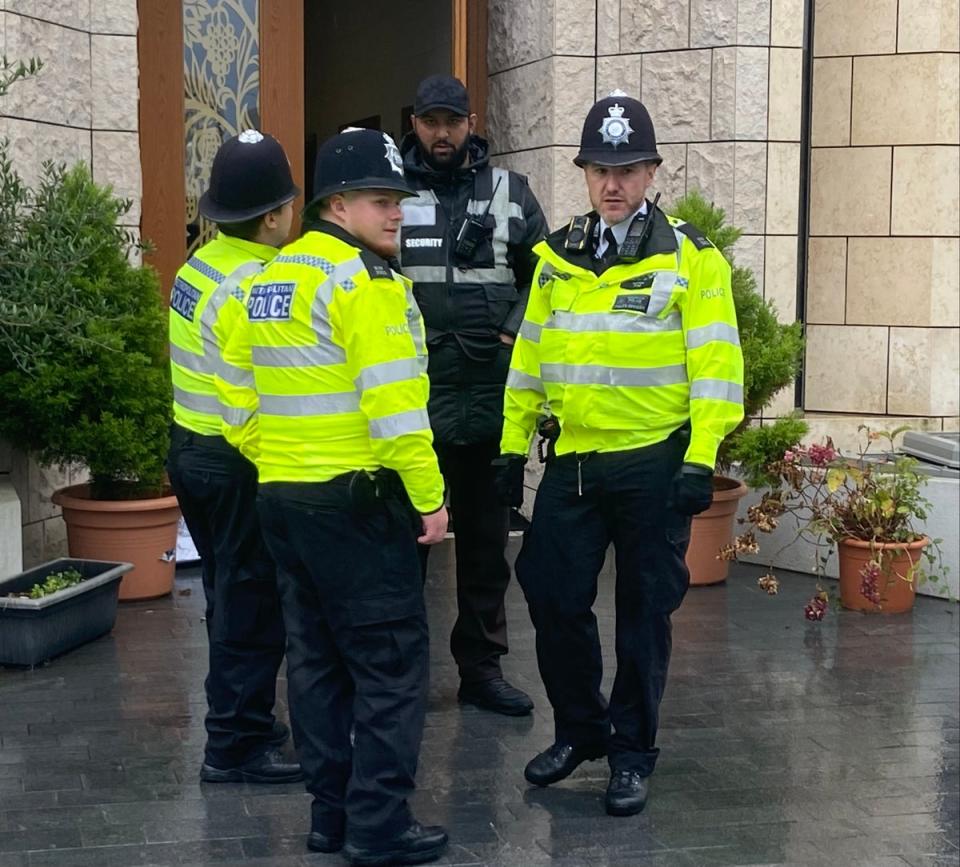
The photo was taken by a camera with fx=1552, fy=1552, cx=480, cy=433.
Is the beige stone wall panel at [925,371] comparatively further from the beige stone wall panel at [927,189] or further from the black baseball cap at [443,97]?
the black baseball cap at [443,97]

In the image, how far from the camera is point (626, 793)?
4.90 metres

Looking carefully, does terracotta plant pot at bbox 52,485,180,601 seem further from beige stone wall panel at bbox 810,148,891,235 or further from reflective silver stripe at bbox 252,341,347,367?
beige stone wall panel at bbox 810,148,891,235

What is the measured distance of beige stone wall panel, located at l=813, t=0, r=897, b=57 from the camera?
30.4 feet

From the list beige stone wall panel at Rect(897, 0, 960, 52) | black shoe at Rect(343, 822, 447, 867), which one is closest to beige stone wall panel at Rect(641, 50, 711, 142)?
beige stone wall panel at Rect(897, 0, 960, 52)

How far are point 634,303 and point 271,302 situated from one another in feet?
3.78

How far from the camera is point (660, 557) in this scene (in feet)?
16.1

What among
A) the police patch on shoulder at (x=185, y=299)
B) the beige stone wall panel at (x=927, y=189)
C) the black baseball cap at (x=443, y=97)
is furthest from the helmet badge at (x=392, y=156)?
the beige stone wall panel at (x=927, y=189)

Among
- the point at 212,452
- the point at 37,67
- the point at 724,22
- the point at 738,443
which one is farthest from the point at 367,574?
the point at 724,22

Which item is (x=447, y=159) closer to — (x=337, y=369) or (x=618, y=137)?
(x=618, y=137)

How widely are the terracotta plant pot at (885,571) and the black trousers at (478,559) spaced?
2268mm

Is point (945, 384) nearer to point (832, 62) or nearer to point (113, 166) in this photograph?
point (832, 62)

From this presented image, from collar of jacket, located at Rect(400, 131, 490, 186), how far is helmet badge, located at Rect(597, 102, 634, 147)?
3.43 ft

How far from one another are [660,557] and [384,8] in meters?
6.91

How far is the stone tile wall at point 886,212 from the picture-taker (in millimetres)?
9242
